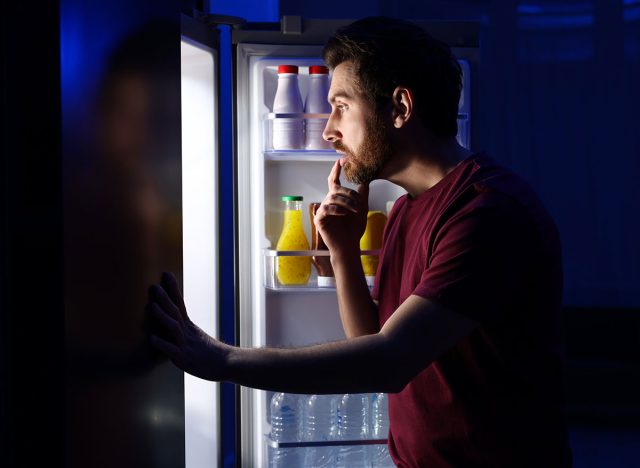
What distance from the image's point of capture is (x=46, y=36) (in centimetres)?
62

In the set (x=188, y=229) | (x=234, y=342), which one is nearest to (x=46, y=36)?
(x=188, y=229)

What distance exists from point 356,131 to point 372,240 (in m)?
0.85

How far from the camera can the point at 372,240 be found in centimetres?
212

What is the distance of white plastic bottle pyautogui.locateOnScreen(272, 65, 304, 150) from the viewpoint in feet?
6.60

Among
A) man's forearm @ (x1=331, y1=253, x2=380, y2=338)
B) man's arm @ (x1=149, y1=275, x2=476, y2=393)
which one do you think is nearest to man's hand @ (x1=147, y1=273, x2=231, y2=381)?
man's arm @ (x1=149, y1=275, x2=476, y2=393)

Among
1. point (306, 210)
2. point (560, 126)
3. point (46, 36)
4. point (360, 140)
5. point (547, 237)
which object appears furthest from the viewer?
point (560, 126)

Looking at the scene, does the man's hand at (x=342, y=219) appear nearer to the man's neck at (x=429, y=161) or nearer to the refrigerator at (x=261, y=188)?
the man's neck at (x=429, y=161)

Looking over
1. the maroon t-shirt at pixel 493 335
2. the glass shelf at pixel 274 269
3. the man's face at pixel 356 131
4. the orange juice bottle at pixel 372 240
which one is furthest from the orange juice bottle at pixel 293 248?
the maroon t-shirt at pixel 493 335

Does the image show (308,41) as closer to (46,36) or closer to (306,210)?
(306,210)

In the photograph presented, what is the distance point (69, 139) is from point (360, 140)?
2.32 ft

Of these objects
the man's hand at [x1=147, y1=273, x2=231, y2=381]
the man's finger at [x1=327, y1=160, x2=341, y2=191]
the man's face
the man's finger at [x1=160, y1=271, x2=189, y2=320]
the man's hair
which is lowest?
the man's hand at [x1=147, y1=273, x2=231, y2=381]

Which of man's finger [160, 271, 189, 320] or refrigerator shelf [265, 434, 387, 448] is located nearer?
man's finger [160, 271, 189, 320]

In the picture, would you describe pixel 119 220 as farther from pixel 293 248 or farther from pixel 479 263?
pixel 293 248

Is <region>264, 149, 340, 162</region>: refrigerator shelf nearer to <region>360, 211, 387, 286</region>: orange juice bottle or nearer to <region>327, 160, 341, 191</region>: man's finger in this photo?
<region>360, 211, 387, 286</region>: orange juice bottle
